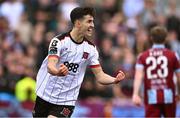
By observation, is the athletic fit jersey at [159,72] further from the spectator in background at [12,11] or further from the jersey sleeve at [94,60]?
the spectator in background at [12,11]

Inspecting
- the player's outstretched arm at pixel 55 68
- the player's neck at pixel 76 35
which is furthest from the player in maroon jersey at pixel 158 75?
the player's outstretched arm at pixel 55 68

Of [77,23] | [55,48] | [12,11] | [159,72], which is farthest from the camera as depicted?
[12,11]

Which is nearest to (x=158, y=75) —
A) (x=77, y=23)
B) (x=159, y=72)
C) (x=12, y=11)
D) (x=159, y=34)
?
(x=159, y=72)

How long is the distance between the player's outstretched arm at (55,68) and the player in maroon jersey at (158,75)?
308 cm

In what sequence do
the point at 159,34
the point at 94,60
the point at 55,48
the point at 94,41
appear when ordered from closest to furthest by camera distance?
the point at 55,48 < the point at 94,60 < the point at 159,34 < the point at 94,41

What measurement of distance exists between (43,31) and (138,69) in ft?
22.8

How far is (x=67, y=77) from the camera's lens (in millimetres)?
10656

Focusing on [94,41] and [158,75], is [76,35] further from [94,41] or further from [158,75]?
[94,41]

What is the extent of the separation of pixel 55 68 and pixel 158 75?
3.60 metres

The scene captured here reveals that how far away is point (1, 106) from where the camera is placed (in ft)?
56.6

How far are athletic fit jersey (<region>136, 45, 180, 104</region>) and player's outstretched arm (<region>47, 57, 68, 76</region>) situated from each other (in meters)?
3.23

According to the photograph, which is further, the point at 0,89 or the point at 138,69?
the point at 0,89

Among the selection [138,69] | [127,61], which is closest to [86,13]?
[138,69]

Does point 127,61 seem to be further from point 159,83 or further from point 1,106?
point 159,83
